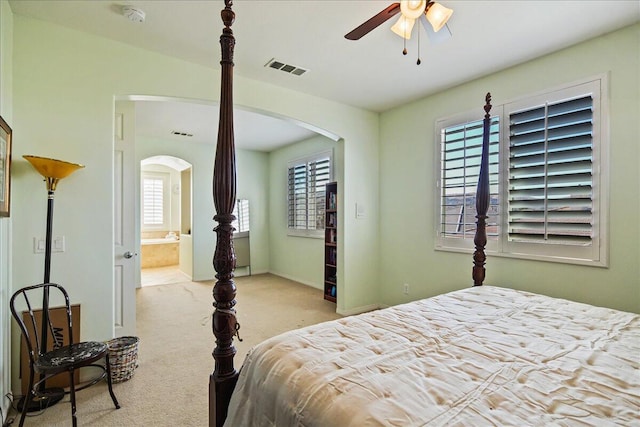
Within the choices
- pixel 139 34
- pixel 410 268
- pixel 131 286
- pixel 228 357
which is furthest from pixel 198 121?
A: pixel 228 357

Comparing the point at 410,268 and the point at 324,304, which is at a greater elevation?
the point at 410,268

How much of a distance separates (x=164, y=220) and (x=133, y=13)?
23.7 ft

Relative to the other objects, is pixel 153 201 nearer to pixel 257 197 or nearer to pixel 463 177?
pixel 257 197

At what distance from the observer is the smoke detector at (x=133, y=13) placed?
7.02 ft

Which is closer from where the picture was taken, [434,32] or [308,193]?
[434,32]

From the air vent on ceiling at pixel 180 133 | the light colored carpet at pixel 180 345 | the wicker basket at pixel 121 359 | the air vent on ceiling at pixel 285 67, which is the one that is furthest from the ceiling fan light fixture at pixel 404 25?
the air vent on ceiling at pixel 180 133

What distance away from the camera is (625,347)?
1411 millimetres

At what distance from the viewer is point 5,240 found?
206 centimetres

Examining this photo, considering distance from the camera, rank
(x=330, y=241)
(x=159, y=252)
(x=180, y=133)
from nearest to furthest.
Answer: (x=330, y=241) → (x=180, y=133) → (x=159, y=252)

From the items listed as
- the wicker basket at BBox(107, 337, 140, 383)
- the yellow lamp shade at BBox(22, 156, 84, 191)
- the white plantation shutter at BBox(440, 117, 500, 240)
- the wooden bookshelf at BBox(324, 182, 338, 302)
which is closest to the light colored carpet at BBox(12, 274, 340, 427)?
the wicker basket at BBox(107, 337, 140, 383)

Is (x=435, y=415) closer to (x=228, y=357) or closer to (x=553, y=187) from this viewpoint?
(x=228, y=357)


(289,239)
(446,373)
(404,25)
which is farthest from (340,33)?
(289,239)

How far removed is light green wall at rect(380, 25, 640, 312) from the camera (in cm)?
234

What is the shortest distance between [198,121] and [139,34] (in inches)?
93.2
